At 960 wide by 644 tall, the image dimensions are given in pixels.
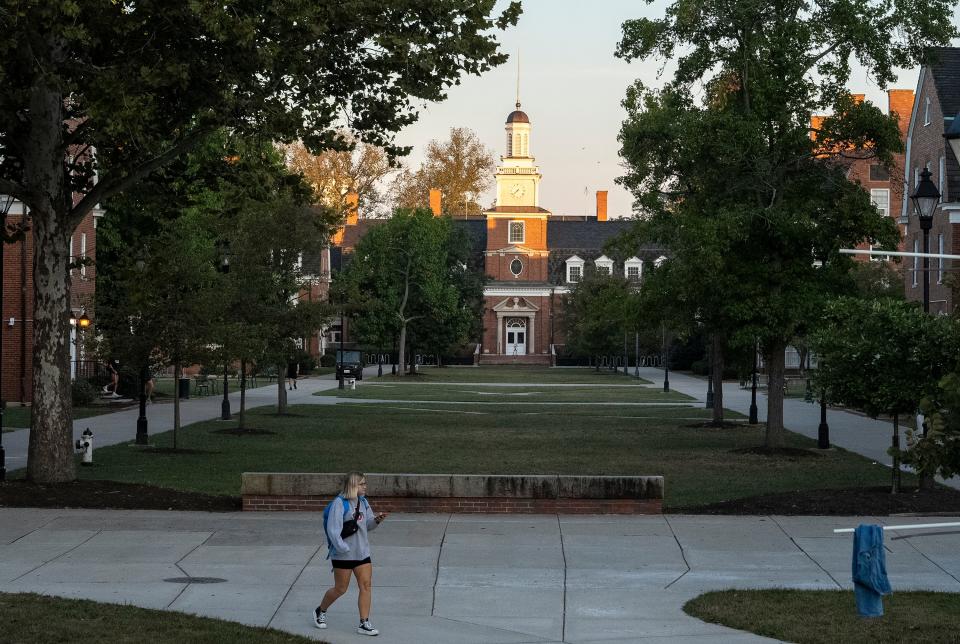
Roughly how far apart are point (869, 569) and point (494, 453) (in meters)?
17.5

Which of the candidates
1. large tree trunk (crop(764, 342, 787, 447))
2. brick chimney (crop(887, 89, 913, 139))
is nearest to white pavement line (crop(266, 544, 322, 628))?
large tree trunk (crop(764, 342, 787, 447))

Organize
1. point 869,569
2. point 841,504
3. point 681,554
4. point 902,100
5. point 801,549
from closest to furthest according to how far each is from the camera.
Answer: point 869,569
point 681,554
point 801,549
point 841,504
point 902,100

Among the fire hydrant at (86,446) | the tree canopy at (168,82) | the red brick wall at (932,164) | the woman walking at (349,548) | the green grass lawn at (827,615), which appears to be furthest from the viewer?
the red brick wall at (932,164)

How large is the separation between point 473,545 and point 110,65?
8398 millimetres

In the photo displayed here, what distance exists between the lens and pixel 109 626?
1032 centimetres

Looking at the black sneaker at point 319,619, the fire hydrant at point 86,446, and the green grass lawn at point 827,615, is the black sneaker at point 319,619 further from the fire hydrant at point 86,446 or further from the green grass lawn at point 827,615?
the fire hydrant at point 86,446

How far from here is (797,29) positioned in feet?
83.7

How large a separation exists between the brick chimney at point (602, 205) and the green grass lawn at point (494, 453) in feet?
257

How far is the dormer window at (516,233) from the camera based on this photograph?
105 metres

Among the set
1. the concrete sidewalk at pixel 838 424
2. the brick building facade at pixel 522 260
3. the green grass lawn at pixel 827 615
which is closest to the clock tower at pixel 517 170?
the brick building facade at pixel 522 260

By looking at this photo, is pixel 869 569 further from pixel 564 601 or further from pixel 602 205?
pixel 602 205

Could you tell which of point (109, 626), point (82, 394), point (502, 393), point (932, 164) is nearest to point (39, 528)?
point (109, 626)

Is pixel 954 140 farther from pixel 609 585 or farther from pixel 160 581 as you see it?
pixel 160 581

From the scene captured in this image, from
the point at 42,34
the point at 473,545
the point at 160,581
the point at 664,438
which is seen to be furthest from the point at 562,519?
the point at 664,438
